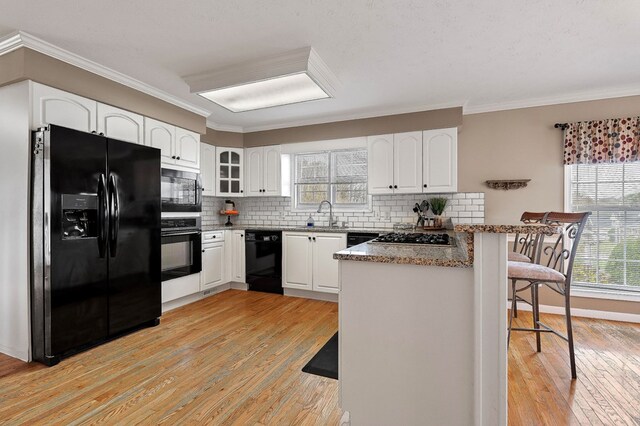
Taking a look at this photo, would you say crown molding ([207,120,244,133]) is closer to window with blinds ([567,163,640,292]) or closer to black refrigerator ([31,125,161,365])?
black refrigerator ([31,125,161,365])

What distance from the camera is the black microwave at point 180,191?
11.3ft

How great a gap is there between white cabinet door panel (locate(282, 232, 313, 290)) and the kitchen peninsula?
2.53 m

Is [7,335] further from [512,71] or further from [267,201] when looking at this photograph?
[512,71]

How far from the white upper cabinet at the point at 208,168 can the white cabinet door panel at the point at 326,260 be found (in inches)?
67.8

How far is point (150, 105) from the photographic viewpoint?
130 inches

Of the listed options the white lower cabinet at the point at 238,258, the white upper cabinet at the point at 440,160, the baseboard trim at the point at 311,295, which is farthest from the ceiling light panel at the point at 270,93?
the baseboard trim at the point at 311,295

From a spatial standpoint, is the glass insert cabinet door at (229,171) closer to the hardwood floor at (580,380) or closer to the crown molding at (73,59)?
the crown molding at (73,59)

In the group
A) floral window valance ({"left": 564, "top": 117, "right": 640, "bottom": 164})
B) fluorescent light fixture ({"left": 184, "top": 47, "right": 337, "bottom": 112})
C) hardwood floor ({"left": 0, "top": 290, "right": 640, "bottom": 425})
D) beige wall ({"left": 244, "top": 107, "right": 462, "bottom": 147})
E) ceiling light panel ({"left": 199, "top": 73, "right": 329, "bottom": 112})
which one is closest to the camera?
hardwood floor ({"left": 0, "top": 290, "right": 640, "bottom": 425})

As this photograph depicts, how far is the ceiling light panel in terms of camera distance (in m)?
2.76

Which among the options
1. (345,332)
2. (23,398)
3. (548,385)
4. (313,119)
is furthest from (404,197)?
(23,398)

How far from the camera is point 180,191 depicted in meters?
3.64

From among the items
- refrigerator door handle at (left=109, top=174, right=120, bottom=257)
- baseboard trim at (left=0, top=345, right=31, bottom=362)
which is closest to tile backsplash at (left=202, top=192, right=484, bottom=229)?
refrigerator door handle at (left=109, top=174, right=120, bottom=257)

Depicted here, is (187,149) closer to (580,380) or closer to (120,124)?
(120,124)

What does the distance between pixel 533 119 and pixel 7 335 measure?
216 inches
